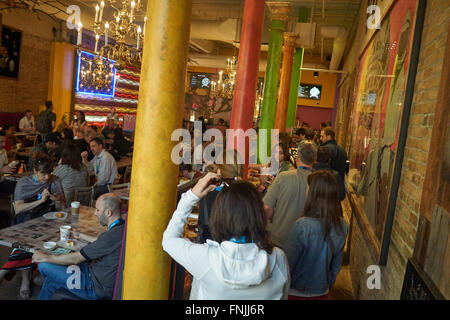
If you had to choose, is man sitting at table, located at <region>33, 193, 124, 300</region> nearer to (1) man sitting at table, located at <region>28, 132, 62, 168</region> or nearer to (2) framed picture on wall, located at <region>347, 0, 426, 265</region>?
(2) framed picture on wall, located at <region>347, 0, 426, 265</region>

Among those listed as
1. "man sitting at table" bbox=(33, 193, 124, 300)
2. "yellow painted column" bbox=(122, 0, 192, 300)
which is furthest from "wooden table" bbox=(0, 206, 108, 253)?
"yellow painted column" bbox=(122, 0, 192, 300)

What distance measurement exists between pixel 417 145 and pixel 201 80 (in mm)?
21745

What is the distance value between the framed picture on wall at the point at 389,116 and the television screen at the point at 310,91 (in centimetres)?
1794

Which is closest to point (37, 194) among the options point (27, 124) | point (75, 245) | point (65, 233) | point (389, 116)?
point (65, 233)

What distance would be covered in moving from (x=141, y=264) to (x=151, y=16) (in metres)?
1.36

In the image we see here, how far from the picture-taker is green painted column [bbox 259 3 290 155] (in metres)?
8.45

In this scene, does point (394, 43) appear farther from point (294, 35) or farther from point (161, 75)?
point (294, 35)

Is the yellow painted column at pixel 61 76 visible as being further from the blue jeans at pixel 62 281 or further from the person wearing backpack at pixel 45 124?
the blue jeans at pixel 62 281

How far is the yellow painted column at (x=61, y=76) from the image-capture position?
11703 millimetres

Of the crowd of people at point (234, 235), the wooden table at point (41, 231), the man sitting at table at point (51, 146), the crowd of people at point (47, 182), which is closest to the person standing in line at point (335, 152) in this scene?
the crowd of people at point (234, 235)

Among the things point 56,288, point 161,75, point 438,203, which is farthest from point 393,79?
point 56,288

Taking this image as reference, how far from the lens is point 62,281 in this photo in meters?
2.88

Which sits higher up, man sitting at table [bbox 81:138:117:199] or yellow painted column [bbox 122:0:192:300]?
yellow painted column [bbox 122:0:192:300]

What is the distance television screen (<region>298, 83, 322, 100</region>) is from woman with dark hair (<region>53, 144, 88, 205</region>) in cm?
1846
